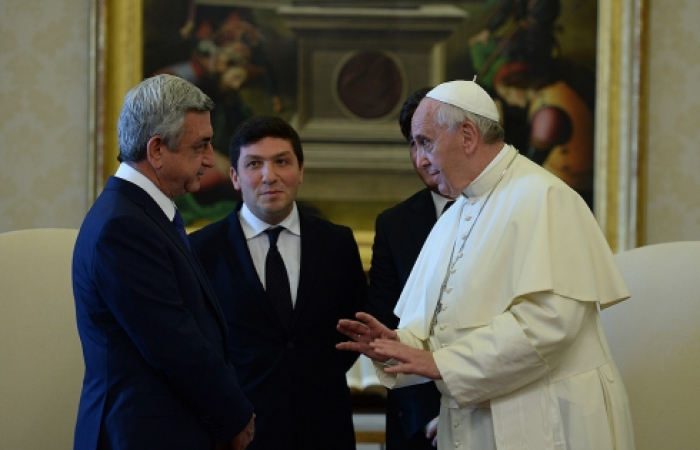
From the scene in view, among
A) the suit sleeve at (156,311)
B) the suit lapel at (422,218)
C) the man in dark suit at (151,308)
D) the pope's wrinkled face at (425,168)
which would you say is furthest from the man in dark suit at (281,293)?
the suit sleeve at (156,311)

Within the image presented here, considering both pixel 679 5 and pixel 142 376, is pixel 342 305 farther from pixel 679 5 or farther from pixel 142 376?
pixel 679 5

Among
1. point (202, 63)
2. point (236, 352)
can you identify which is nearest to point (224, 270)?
point (236, 352)

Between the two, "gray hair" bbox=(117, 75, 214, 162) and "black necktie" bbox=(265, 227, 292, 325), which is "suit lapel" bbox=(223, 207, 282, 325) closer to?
"black necktie" bbox=(265, 227, 292, 325)

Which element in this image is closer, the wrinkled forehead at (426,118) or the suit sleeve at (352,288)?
the wrinkled forehead at (426,118)

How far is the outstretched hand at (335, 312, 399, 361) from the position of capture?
93.7 inches

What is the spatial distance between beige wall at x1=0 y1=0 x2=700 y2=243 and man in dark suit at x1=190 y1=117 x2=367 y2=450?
156 cm

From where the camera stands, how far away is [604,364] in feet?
7.82

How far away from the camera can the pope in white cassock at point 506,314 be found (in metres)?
2.27

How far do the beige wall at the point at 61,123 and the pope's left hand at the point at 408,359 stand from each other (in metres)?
2.56

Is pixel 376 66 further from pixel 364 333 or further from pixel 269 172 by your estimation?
pixel 364 333

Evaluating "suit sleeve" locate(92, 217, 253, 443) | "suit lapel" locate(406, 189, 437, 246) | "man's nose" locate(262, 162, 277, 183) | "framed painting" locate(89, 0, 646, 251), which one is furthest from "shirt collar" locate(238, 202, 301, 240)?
"framed painting" locate(89, 0, 646, 251)

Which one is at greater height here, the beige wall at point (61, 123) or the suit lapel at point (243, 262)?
the beige wall at point (61, 123)

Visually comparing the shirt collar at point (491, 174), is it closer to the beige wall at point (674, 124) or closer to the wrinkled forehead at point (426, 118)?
the wrinkled forehead at point (426, 118)

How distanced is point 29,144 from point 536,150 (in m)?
2.67
